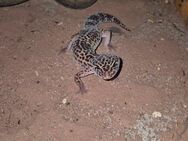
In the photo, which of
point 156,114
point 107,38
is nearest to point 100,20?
point 107,38

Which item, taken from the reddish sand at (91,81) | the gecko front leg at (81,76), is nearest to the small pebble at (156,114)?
the reddish sand at (91,81)

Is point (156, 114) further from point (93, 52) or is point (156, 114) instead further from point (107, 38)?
point (107, 38)

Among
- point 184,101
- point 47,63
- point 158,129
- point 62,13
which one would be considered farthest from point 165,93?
point 62,13

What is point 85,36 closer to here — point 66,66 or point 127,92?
point 66,66

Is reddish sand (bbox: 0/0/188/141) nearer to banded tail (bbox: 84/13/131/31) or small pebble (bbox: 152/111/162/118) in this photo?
small pebble (bbox: 152/111/162/118)

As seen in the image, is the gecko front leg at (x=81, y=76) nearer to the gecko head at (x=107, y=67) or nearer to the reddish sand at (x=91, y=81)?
the reddish sand at (x=91, y=81)

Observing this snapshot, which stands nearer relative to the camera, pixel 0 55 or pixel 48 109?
pixel 48 109

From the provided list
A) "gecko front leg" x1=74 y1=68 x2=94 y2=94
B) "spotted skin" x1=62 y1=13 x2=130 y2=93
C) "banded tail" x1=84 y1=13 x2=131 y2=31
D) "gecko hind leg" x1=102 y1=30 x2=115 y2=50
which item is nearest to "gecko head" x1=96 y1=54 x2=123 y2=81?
"spotted skin" x1=62 y1=13 x2=130 y2=93
